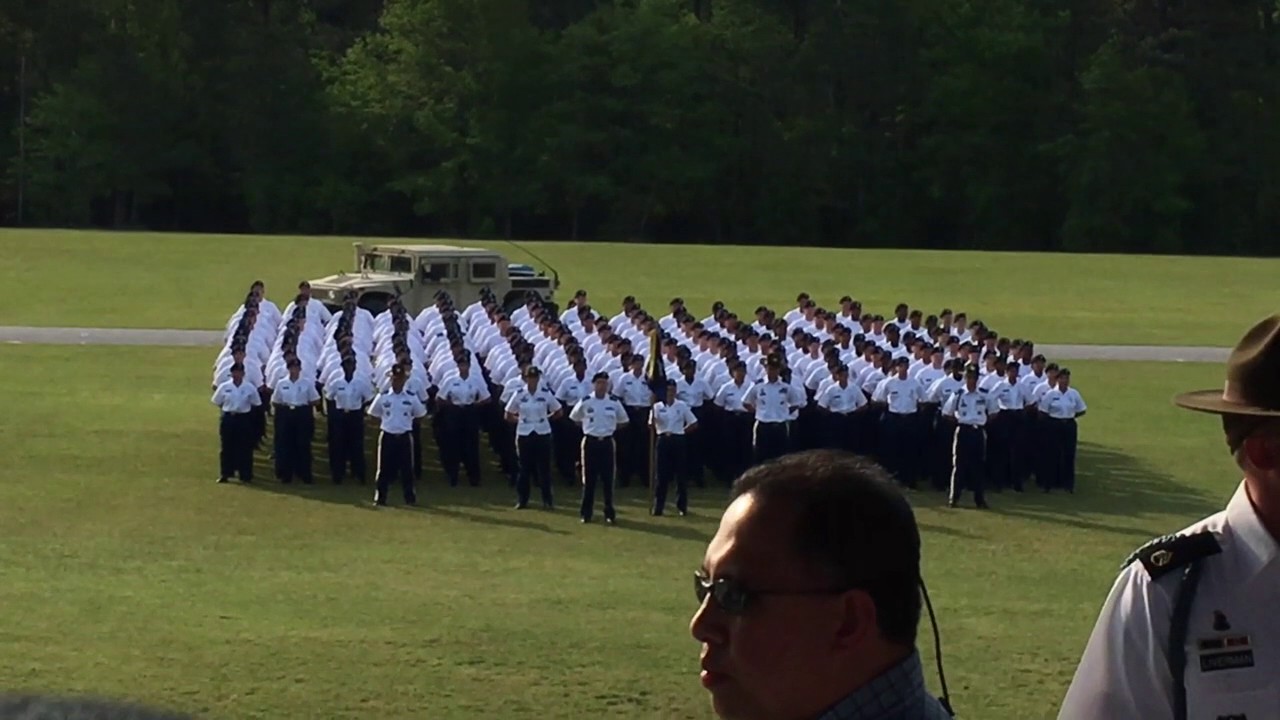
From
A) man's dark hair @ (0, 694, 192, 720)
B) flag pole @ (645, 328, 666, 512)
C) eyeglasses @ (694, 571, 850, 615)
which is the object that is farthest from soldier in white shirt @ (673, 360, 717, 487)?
man's dark hair @ (0, 694, 192, 720)

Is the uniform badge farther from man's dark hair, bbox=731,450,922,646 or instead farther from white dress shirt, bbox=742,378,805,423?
white dress shirt, bbox=742,378,805,423

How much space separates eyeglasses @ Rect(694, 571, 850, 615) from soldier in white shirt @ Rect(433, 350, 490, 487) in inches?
564

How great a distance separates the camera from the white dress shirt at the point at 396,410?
50.4 ft

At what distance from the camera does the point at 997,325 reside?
109ft

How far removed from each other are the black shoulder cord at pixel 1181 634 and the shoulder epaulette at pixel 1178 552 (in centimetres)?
1

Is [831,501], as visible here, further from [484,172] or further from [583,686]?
[484,172]

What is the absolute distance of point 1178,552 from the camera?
2721mm

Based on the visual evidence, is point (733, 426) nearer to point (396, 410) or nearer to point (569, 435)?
point (569, 435)

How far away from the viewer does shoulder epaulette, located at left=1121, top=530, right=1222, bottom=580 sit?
271cm

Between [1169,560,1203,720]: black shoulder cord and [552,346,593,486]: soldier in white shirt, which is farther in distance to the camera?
[552,346,593,486]: soldier in white shirt

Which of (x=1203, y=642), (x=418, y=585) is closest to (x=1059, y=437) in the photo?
(x=418, y=585)

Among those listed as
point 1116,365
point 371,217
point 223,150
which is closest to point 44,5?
point 223,150

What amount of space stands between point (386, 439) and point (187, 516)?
66.2 inches

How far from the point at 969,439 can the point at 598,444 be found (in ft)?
10.6
